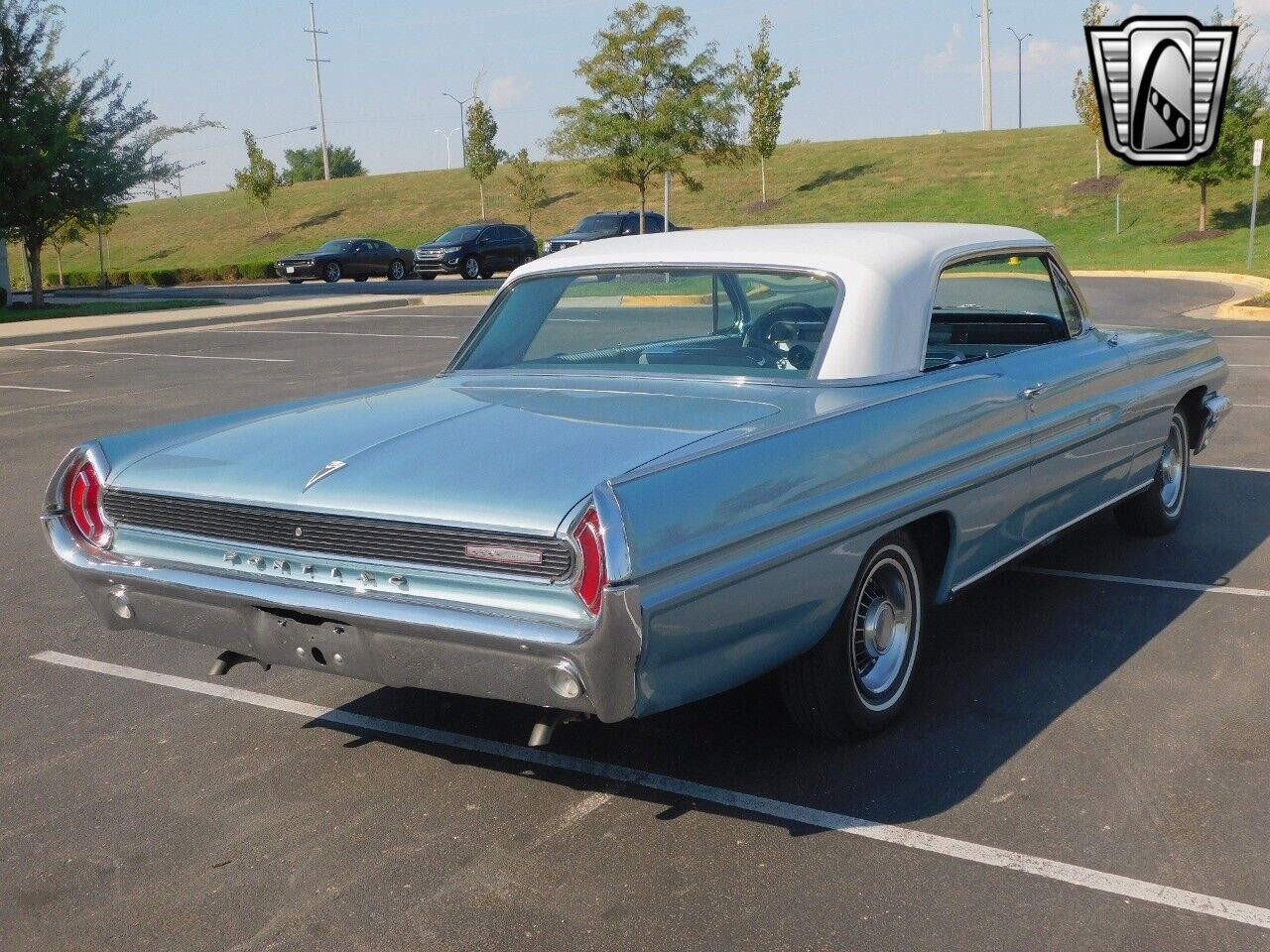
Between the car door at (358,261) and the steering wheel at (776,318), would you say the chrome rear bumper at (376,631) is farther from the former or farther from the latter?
the car door at (358,261)

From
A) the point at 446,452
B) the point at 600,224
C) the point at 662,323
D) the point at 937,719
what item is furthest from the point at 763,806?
the point at 600,224

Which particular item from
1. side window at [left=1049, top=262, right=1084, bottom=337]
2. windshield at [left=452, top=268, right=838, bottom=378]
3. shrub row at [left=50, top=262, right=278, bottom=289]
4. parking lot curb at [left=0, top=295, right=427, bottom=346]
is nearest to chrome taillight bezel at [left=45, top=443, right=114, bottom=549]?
windshield at [left=452, top=268, right=838, bottom=378]

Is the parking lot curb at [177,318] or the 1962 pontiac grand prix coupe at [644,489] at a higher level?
A: the 1962 pontiac grand prix coupe at [644,489]

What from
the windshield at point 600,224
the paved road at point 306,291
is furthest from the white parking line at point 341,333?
the windshield at point 600,224

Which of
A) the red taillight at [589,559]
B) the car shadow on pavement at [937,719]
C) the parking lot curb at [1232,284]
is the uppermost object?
the red taillight at [589,559]

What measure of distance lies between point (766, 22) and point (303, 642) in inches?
1663

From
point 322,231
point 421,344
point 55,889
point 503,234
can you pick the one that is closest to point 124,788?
point 55,889

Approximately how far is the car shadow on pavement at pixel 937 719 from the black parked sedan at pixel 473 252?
114 ft

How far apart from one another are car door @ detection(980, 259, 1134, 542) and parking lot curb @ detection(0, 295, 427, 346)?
19826mm

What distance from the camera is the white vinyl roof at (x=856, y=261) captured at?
4625 mm

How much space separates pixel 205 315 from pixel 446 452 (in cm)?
2371

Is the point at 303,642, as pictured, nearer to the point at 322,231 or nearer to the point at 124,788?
the point at 124,788

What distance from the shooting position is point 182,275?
4806 centimetres

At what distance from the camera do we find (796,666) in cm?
413
